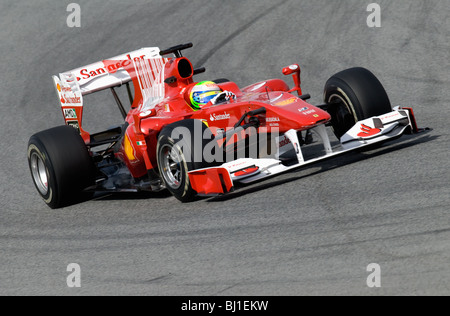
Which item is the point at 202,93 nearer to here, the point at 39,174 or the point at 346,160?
the point at 346,160

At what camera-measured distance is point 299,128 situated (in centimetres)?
762

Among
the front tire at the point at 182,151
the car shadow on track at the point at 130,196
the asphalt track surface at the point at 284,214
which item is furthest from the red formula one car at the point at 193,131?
the asphalt track surface at the point at 284,214

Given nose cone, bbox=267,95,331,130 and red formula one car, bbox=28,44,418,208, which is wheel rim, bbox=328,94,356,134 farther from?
nose cone, bbox=267,95,331,130

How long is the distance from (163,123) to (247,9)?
9.28 m

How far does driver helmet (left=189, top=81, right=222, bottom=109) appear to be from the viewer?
868 centimetres

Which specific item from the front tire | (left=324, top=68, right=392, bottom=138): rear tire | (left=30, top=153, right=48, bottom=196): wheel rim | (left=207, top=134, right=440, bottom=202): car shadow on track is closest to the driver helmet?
the front tire

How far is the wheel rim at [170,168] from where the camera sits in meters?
8.00

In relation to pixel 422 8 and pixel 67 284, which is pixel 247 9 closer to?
pixel 422 8

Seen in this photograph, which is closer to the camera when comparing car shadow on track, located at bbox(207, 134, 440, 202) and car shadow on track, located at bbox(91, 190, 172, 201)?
car shadow on track, located at bbox(207, 134, 440, 202)

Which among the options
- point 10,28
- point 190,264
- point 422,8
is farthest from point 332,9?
point 190,264

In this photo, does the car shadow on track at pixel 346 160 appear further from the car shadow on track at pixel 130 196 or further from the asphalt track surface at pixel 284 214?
the car shadow on track at pixel 130 196

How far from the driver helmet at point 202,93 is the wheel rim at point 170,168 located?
87 cm

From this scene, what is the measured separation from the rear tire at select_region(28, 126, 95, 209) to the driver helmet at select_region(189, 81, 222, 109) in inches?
56.2

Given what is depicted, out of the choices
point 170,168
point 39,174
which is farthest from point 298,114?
point 39,174
